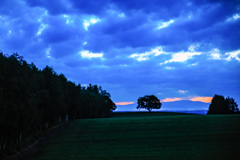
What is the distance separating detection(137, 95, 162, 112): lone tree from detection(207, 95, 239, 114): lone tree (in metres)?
64.3

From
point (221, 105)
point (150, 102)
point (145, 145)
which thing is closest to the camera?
point (145, 145)

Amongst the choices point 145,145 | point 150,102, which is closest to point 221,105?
point 150,102

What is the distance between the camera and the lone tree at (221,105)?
11371 cm

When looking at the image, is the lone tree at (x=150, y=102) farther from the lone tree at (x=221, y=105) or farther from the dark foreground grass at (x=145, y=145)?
the dark foreground grass at (x=145, y=145)

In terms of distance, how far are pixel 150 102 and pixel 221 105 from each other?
2817 inches

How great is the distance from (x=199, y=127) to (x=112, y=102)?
108 metres

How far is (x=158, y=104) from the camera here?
179375mm

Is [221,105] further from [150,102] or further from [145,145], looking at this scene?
[145,145]

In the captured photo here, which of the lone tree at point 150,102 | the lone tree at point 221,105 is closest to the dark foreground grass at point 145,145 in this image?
the lone tree at point 221,105

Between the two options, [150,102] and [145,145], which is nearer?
[145,145]

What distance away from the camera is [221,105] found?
114000mm

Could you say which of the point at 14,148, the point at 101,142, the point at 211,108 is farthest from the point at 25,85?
the point at 211,108

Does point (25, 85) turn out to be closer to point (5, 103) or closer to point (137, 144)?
point (5, 103)

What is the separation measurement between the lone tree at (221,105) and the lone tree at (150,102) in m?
64.3
